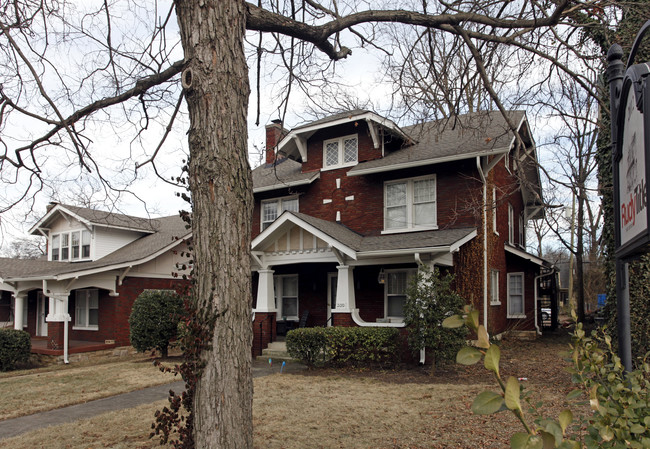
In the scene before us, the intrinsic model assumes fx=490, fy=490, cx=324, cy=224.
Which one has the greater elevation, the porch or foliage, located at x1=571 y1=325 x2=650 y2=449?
foliage, located at x1=571 y1=325 x2=650 y2=449

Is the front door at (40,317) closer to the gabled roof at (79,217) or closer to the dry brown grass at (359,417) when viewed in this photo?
the gabled roof at (79,217)

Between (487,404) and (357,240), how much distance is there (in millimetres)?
13508

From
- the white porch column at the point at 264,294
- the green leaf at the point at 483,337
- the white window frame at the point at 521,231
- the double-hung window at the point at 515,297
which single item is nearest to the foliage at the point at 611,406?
the green leaf at the point at 483,337

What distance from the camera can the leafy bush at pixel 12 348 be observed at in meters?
16.4

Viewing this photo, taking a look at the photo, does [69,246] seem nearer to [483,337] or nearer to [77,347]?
[77,347]

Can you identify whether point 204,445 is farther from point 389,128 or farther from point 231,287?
point 389,128

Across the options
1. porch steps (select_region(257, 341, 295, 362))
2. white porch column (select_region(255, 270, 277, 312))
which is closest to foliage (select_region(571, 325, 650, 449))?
porch steps (select_region(257, 341, 295, 362))

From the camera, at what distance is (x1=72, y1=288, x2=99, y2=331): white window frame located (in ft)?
65.8

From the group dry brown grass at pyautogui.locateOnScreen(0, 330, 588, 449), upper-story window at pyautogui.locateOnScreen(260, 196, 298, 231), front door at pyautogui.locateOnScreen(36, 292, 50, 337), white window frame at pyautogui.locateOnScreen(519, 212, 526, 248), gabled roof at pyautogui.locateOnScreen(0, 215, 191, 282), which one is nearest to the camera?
dry brown grass at pyautogui.locateOnScreen(0, 330, 588, 449)

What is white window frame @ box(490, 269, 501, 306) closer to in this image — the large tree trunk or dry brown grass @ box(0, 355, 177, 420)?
dry brown grass @ box(0, 355, 177, 420)

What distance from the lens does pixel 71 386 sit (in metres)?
11.7

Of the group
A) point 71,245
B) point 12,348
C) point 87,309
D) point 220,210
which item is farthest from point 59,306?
point 220,210

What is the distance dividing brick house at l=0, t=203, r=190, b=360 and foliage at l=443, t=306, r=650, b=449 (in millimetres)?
16633

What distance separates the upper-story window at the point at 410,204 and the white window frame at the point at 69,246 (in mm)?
13060
